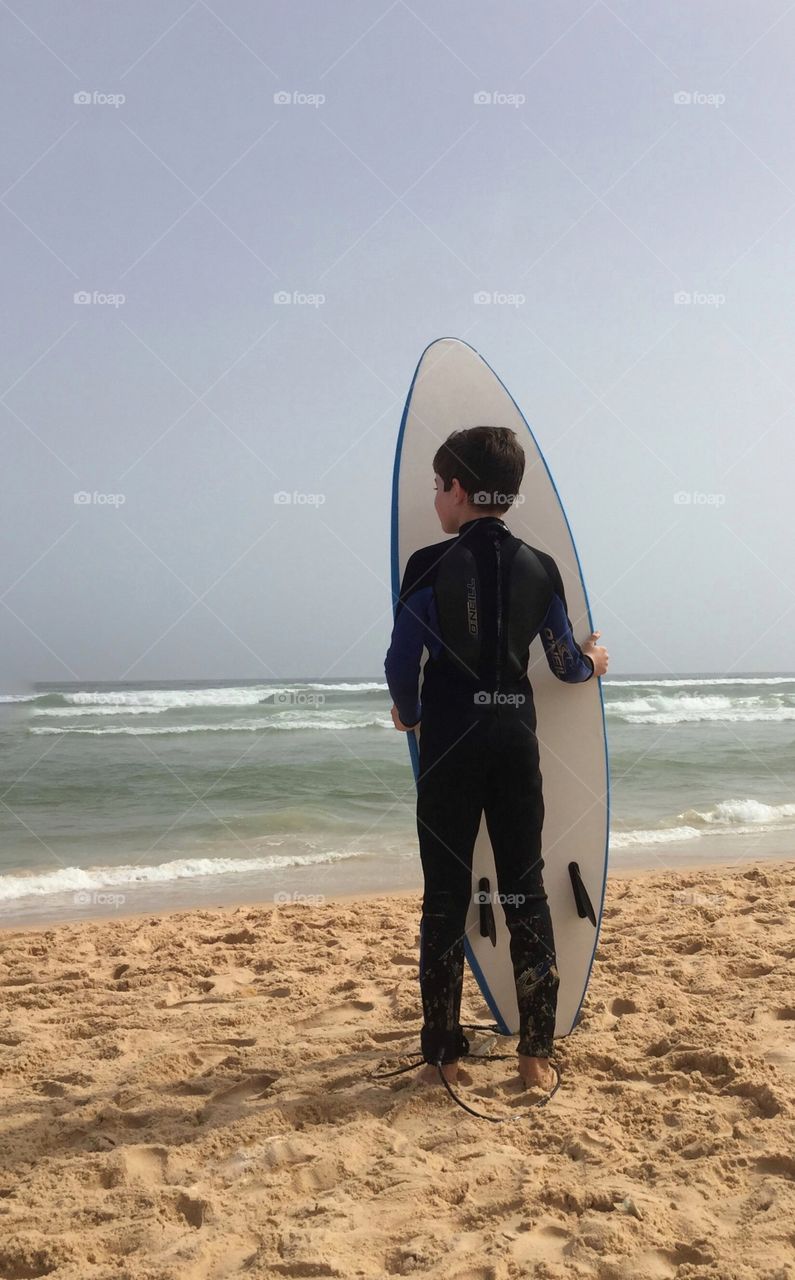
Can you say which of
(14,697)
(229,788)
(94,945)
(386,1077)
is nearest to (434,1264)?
(386,1077)

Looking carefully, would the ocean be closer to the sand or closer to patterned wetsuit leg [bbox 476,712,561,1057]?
the sand

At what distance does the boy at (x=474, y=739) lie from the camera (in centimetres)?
225

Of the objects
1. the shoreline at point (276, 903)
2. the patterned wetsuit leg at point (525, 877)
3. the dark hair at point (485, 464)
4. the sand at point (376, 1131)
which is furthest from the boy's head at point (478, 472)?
the shoreline at point (276, 903)

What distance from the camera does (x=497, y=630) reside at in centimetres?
228

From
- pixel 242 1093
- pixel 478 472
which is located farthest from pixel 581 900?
pixel 478 472

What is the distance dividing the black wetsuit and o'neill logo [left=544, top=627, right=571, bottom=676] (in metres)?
0.17

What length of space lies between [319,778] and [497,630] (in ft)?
25.8

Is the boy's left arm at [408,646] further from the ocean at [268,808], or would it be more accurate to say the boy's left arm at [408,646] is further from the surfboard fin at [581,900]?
the ocean at [268,808]

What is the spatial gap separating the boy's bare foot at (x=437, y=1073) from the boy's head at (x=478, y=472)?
54.2 inches

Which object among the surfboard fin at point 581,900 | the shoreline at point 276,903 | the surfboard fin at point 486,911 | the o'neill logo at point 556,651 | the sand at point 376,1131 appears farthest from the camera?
the shoreline at point 276,903

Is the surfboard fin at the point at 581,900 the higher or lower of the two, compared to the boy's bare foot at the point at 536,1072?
higher

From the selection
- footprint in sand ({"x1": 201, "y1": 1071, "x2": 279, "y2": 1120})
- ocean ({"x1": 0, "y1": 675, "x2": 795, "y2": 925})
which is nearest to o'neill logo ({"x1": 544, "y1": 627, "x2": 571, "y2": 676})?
footprint in sand ({"x1": 201, "y1": 1071, "x2": 279, "y2": 1120})

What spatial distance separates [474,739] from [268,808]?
6.22 meters

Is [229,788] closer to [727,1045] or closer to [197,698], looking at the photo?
[727,1045]
